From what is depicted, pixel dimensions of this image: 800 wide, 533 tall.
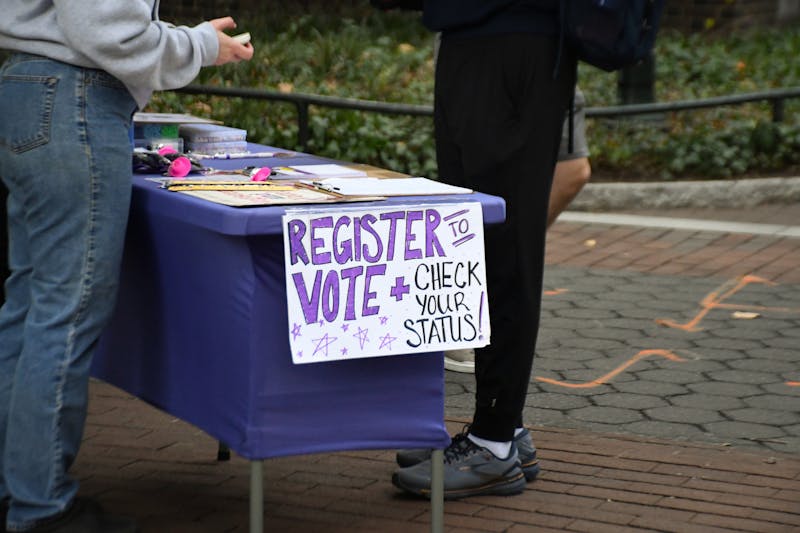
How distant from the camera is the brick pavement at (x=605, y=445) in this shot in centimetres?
416

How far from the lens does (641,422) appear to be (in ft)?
17.1

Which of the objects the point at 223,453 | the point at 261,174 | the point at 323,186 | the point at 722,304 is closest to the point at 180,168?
the point at 261,174

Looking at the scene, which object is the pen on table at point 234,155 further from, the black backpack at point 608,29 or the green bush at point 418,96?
the green bush at point 418,96

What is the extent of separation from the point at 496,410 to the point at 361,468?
545mm

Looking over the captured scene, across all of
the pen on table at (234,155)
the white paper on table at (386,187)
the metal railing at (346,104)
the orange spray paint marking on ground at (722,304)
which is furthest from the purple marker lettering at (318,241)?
the metal railing at (346,104)

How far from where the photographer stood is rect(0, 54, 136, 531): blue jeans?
3.62 meters

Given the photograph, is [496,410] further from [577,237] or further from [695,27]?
[695,27]

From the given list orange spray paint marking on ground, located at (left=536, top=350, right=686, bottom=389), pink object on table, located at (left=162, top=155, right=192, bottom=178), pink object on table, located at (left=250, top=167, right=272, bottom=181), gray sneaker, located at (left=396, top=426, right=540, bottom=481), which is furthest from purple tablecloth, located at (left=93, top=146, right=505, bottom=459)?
orange spray paint marking on ground, located at (left=536, top=350, right=686, bottom=389)

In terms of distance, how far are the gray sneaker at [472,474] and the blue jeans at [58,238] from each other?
1.02 metres

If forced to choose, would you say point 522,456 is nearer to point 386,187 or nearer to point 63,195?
point 386,187

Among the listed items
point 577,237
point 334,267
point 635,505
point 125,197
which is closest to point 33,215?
point 125,197

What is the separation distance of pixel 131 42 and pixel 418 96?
7836mm

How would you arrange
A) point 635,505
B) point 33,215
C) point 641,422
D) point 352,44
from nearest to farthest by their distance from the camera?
point 33,215 < point 635,505 < point 641,422 < point 352,44

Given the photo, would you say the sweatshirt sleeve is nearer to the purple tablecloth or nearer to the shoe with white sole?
the purple tablecloth
